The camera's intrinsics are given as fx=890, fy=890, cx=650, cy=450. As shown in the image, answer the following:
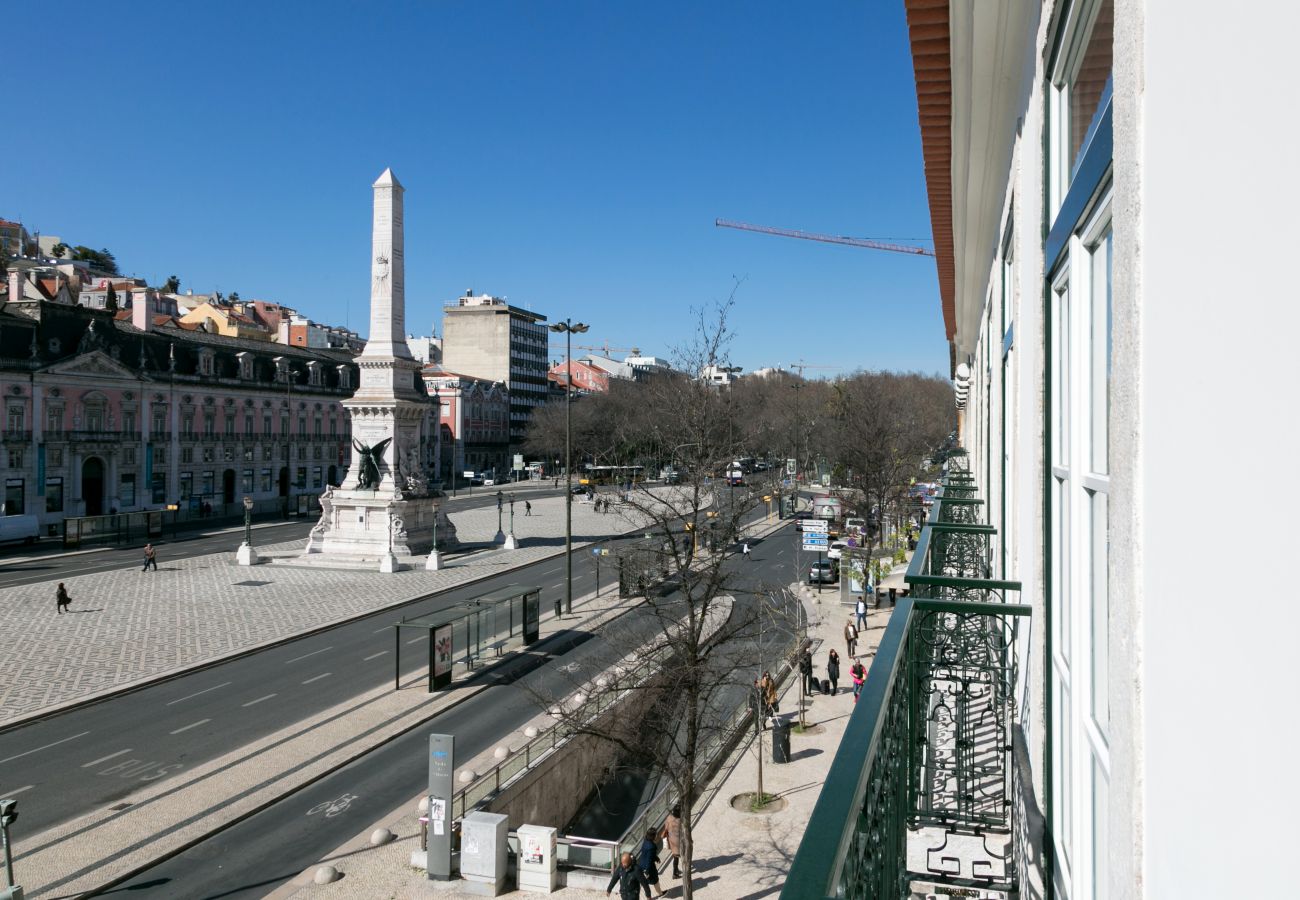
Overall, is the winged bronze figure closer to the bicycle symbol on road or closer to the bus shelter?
the bus shelter

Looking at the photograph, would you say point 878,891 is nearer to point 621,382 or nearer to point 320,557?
point 320,557

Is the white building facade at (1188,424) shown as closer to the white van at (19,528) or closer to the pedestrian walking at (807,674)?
the pedestrian walking at (807,674)

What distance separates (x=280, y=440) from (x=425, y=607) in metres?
39.5

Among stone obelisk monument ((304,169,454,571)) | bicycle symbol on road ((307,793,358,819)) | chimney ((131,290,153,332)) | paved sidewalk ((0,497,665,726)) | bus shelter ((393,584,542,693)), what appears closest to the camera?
bicycle symbol on road ((307,793,358,819))

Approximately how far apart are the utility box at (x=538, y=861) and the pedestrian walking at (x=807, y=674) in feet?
26.6

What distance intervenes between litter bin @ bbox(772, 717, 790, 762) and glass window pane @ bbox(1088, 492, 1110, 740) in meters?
14.4

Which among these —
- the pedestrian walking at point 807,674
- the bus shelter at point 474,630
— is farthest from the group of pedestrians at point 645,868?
the bus shelter at point 474,630

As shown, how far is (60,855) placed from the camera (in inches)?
458

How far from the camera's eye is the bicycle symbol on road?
13477mm

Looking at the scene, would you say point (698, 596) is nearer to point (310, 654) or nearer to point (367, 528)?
point (310, 654)

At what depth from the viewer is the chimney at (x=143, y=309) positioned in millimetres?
56656

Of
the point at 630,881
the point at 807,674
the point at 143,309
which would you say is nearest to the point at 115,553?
the point at 143,309

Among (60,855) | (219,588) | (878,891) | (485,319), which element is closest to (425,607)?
(219,588)

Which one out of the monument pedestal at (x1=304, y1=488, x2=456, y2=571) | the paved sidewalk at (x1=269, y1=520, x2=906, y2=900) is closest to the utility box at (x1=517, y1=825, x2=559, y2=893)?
the paved sidewalk at (x1=269, y1=520, x2=906, y2=900)
